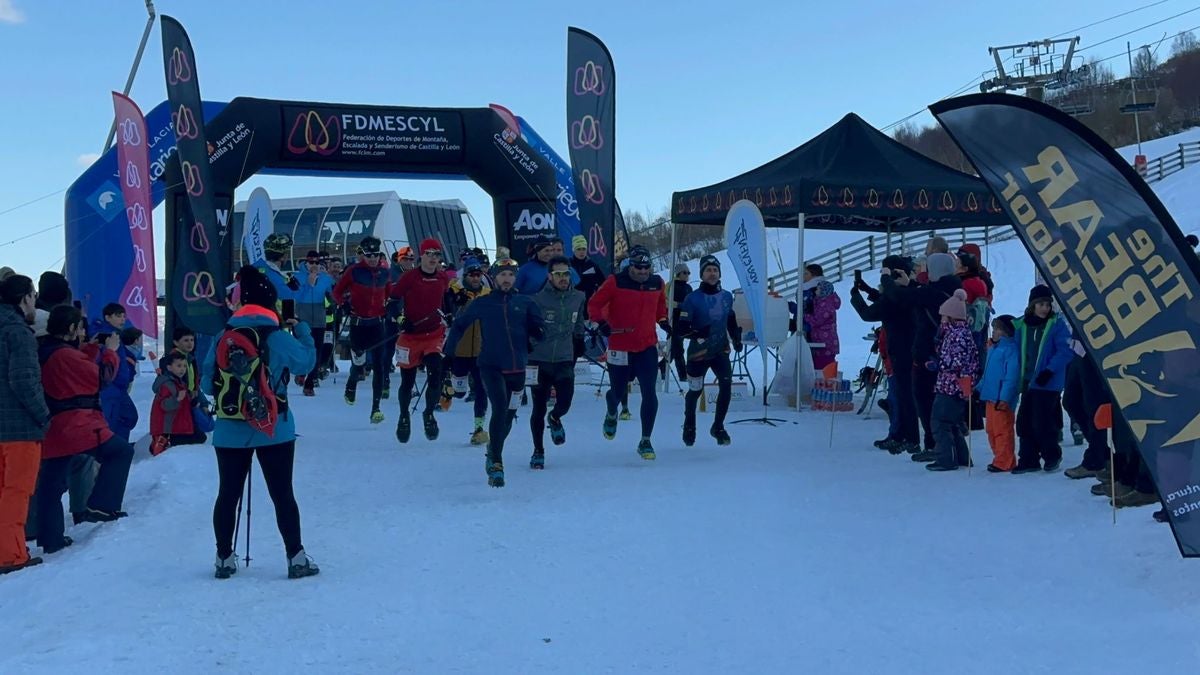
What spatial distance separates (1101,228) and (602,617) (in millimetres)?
2723

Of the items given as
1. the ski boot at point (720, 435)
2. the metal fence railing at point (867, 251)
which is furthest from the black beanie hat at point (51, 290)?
the metal fence railing at point (867, 251)

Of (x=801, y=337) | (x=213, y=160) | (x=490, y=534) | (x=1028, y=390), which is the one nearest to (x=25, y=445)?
(x=490, y=534)

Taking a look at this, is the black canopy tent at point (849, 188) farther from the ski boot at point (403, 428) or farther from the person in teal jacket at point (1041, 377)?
the ski boot at point (403, 428)

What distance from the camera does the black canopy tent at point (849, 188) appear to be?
12.5 m

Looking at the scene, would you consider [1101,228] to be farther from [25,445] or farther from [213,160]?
[213,160]

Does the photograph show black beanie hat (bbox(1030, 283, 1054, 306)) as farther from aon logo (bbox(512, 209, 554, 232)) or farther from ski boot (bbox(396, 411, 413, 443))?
aon logo (bbox(512, 209, 554, 232))

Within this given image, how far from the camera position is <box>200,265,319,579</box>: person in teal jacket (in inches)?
225

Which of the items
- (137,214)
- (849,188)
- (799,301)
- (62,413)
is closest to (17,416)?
(62,413)

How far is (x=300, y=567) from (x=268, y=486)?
0.45 m

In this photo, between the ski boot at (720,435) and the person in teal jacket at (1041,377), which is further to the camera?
the ski boot at (720,435)

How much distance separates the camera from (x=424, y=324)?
35.2 ft

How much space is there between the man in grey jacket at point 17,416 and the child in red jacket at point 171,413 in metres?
3.10

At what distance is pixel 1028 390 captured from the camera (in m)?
8.30

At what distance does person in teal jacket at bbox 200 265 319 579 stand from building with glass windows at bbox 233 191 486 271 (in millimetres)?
21359
